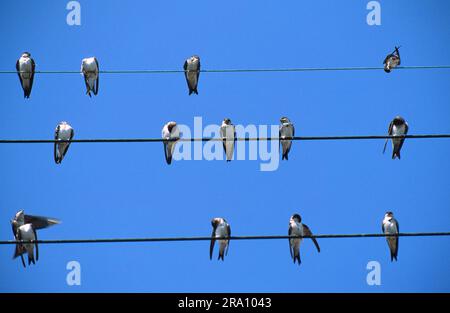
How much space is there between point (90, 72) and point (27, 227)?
2.93 meters

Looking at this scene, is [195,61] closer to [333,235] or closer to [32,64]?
[32,64]

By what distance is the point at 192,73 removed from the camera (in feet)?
57.3

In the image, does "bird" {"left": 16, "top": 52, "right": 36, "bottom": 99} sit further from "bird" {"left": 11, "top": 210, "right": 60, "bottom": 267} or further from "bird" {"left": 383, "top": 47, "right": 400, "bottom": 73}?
"bird" {"left": 383, "top": 47, "right": 400, "bottom": 73}

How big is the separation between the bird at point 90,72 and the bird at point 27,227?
2.36m

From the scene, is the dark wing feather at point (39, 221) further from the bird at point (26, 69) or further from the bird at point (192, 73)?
the bird at point (192, 73)

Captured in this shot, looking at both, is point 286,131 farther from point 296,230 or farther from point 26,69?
point 26,69

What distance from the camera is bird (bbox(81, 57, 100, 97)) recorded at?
1720 cm

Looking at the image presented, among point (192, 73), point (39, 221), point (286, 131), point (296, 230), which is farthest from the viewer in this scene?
point (192, 73)

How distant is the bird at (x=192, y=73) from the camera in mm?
17297

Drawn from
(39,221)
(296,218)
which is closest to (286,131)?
(296,218)

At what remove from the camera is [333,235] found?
11383 mm
